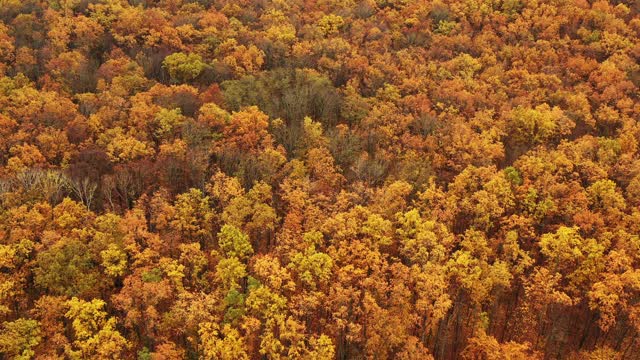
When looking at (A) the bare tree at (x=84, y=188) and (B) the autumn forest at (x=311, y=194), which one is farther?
(A) the bare tree at (x=84, y=188)

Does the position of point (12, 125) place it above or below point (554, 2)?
below

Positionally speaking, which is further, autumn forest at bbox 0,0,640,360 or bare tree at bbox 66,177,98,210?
bare tree at bbox 66,177,98,210

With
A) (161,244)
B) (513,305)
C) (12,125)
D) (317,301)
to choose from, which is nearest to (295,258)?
(317,301)

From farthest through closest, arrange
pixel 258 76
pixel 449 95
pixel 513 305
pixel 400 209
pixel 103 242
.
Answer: pixel 258 76
pixel 449 95
pixel 400 209
pixel 513 305
pixel 103 242

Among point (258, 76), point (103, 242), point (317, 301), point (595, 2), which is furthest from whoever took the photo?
point (595, 2)

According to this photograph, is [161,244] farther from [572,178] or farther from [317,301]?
[572,178]

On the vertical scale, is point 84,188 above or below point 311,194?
below

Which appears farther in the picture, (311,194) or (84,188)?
(311,194)

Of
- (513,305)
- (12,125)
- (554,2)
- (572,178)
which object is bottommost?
(513,305)
